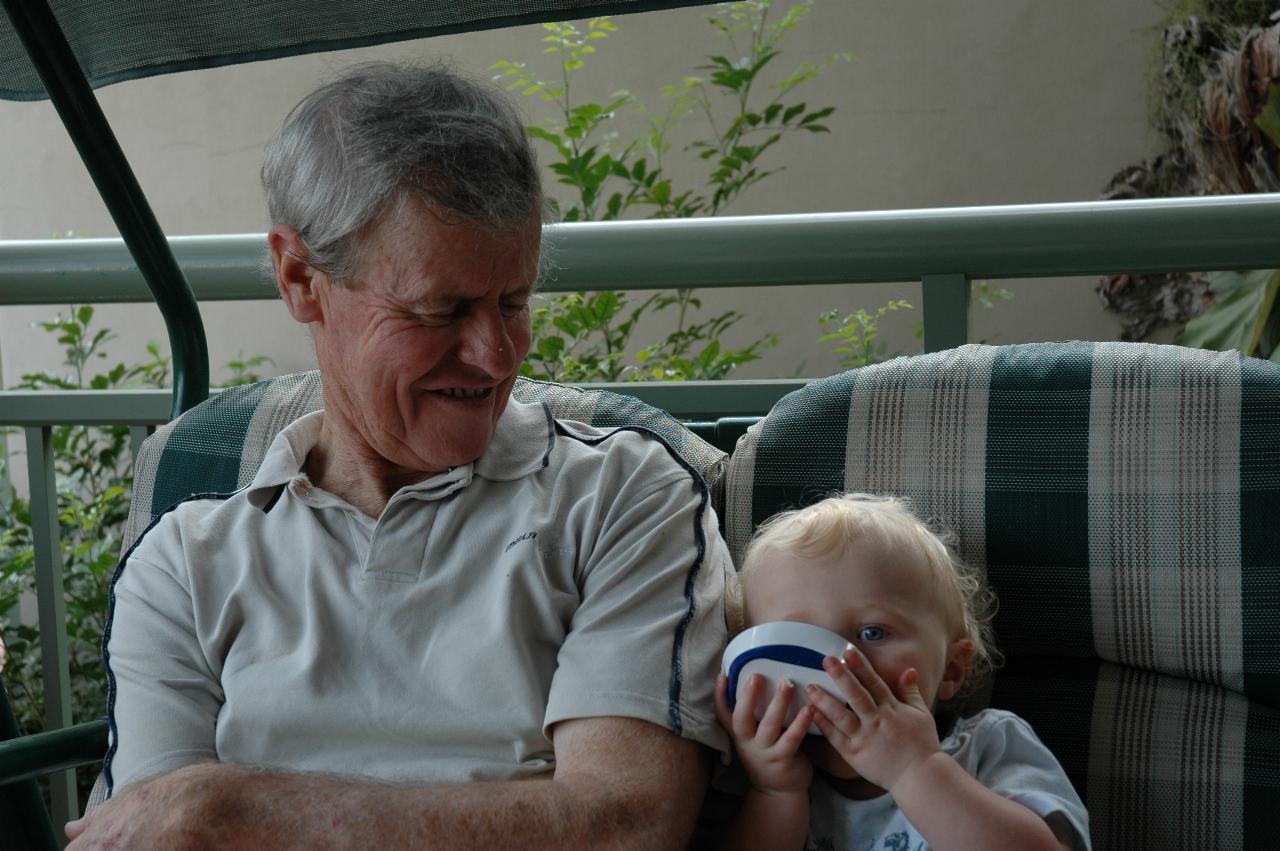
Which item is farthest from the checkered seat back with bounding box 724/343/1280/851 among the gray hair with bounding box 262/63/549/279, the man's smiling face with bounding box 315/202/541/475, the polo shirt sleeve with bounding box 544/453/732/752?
the gray hair with bounding box 262/63/549/279

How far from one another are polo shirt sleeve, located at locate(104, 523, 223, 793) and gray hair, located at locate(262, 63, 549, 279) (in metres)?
0.43

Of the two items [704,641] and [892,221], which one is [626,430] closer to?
[704,641]

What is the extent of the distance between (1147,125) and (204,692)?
4210 millimetres

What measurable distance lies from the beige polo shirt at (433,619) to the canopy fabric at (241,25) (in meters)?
0.50

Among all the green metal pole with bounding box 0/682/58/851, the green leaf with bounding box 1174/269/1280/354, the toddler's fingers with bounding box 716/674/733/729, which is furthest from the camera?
the green leaf with bounding box 1174/269/1280/354

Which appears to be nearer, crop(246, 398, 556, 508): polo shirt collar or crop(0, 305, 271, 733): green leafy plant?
crop(246, 398, 556, 508): polo shirt collar

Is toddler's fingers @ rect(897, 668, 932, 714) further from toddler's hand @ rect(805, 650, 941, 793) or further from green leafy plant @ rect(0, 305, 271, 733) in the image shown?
green leafy plant @ rect(0, 305, 271, 733)

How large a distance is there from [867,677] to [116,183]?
1.13m

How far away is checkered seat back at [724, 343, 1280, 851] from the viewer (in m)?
1.38

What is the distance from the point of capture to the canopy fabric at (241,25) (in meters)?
1.51

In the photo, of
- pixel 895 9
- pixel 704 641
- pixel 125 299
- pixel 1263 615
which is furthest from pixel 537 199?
pixel 895 9

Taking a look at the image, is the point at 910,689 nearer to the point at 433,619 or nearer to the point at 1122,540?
the point at 1122,540

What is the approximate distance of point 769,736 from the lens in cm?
129

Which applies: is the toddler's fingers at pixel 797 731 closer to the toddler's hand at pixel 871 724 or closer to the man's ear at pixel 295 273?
the toddler's hand at pixel 871 724
